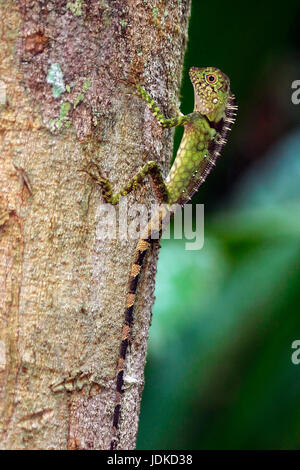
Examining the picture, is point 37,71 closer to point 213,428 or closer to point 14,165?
point 14,165

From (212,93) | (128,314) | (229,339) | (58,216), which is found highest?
(212,93)

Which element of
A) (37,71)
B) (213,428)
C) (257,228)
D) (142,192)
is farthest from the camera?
(257,228)

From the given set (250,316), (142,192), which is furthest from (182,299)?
(142,192)

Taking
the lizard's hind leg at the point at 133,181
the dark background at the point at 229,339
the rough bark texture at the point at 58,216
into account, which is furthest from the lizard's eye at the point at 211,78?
the dark background at the point at 229,339

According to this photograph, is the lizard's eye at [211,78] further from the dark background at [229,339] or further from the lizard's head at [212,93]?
the dark background at [229,339]

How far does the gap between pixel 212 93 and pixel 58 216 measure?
1503 mm

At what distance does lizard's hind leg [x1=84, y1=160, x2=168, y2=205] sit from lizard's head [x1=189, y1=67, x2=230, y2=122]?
0.78 metres

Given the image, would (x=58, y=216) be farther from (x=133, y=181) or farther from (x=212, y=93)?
(x=212, y=93)

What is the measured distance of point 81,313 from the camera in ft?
6.85

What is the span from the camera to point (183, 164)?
3.05 m

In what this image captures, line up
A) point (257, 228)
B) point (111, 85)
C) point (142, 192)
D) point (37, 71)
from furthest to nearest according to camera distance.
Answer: point (257, 228), point (142, 192), point (111, 85), point (37, 71)

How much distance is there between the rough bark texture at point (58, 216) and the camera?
2.00 metres
